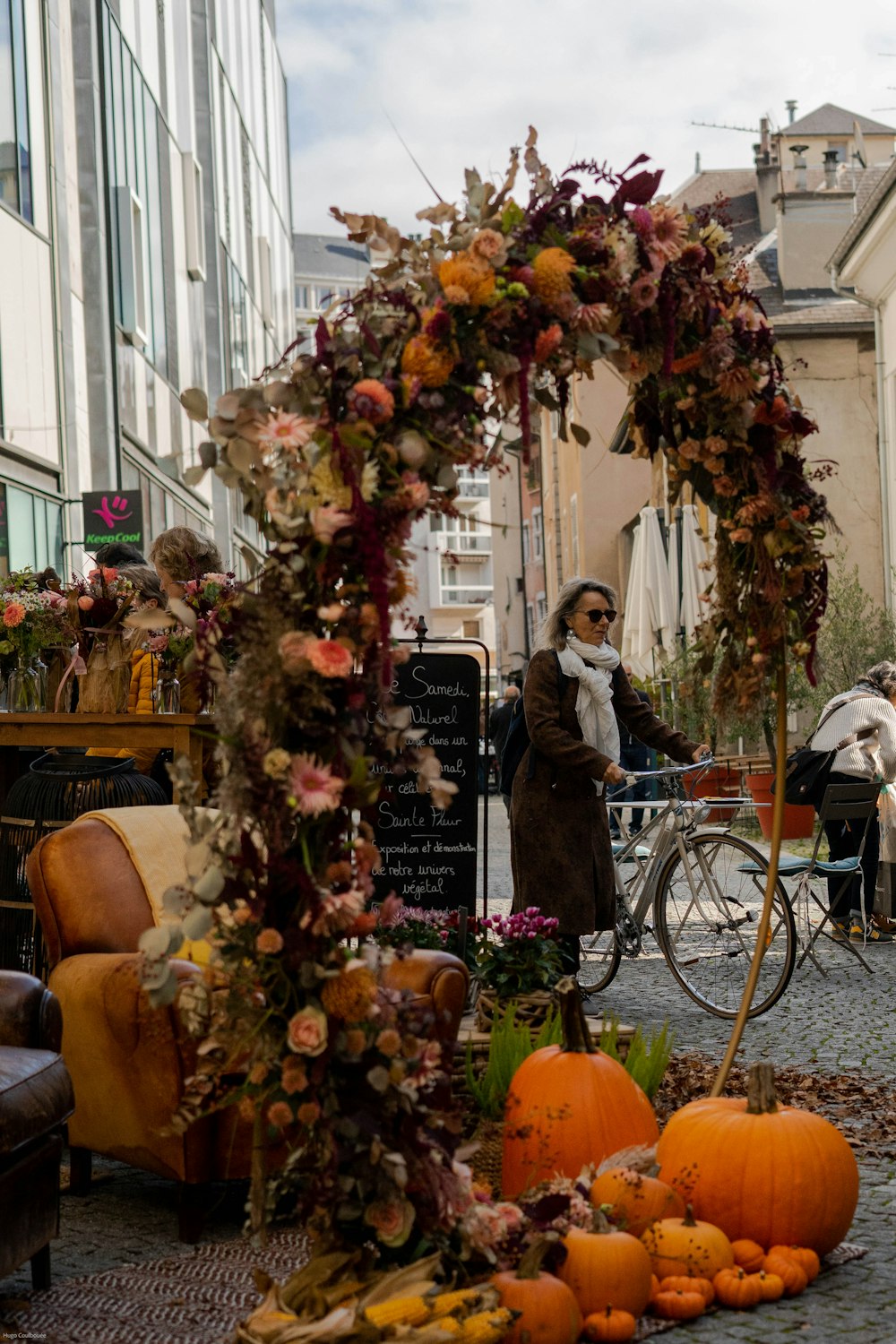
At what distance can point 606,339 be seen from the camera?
3.81 meters

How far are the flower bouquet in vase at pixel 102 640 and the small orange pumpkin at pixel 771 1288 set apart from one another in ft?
12.5

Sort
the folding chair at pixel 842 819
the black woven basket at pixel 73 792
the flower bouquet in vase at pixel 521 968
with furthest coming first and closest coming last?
the folding chair at pixel 842 819 → the black woven basket at pixel 73 792 → the flower bouquet in vase at pixel 521 968

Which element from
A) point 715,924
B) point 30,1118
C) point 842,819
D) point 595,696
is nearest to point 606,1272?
point 30,1118

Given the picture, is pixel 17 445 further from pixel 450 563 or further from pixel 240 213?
pixel 240 213

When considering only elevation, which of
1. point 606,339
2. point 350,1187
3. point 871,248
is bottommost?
point 350,1187

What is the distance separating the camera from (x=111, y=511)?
16.4 metres

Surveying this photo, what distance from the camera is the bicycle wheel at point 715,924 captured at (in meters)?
7.85

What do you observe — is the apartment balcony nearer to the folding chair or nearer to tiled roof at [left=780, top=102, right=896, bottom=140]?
tiled roof at [left=780, top=102, right=896, bottom=140]

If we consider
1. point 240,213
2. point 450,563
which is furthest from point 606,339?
point 240,213

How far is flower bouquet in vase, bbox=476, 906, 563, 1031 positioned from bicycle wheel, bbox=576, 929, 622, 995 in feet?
6.65

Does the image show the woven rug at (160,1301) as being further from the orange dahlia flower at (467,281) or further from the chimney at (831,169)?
the chimney at (831,169)

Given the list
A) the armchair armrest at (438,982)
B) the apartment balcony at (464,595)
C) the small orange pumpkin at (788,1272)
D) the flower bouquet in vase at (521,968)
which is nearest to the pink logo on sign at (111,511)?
the flower bouquet in vase at (521,968)

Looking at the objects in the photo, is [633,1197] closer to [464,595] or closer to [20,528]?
[20,528]

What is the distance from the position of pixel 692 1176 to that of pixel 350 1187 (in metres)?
1.22
